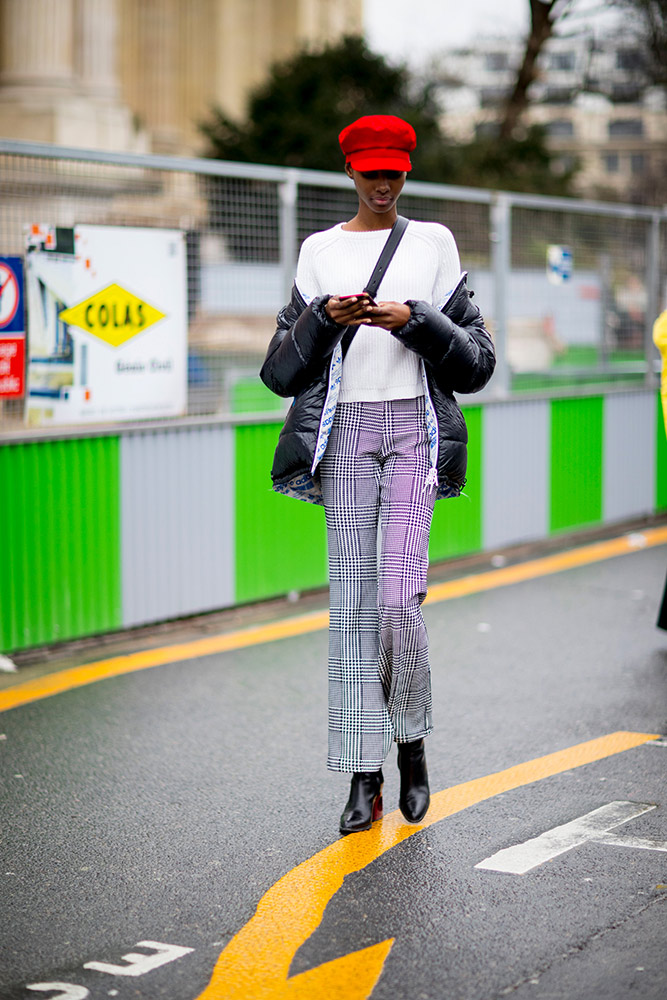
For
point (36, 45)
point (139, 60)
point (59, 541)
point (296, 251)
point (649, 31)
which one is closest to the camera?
point (59, 541)

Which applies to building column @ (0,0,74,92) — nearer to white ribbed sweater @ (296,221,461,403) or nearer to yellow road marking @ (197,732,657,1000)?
white ribbed sweater @ (296,221,461,403)

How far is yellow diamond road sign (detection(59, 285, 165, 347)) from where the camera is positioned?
6199 millimetres

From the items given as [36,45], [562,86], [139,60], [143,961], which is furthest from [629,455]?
[139,60]

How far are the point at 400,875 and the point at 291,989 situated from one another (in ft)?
2.37

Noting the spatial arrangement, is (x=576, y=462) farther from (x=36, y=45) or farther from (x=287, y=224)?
(x=36, y=45)

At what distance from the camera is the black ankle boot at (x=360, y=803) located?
3938 mm

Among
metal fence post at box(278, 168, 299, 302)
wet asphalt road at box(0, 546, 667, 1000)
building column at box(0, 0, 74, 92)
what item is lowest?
wet asphalt road at box(0, 546, 667, 1000)

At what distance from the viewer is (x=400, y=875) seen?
362cm

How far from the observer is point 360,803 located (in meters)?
3.96

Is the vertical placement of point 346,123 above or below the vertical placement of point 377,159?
above

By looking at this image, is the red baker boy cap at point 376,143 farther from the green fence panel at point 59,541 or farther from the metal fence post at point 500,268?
the metal fence post at point 500,268

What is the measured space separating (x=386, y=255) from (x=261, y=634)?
3.38m

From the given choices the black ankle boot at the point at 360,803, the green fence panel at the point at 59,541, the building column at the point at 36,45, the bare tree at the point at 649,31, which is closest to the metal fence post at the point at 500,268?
the green fence panel at the point at 59,541

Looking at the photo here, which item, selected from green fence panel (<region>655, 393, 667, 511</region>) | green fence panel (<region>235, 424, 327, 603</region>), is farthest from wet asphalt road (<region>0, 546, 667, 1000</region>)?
green fence panel (<region>655, 393, 667, 511</region>)
